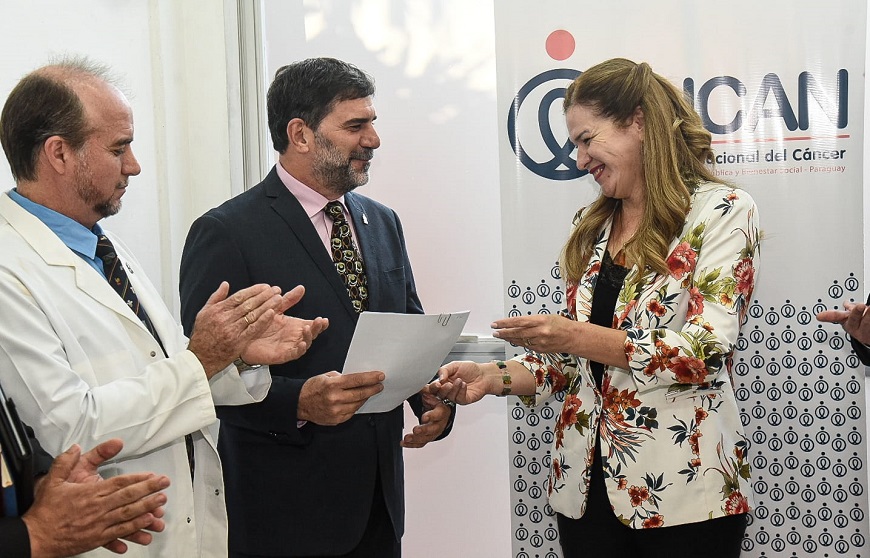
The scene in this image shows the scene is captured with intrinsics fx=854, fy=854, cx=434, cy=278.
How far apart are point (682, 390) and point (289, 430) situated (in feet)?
3.37

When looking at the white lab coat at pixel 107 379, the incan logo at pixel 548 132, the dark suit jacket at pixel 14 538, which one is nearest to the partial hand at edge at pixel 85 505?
the dark suit jacket at pixel 14 538

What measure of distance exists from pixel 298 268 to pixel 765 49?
5.70 ft

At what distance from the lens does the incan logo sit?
299 centimetres

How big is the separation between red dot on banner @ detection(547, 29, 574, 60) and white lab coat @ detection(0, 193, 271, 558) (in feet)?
5.21

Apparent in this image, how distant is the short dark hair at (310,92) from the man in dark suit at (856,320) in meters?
1.51

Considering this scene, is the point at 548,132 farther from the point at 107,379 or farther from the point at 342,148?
the point at 107,379

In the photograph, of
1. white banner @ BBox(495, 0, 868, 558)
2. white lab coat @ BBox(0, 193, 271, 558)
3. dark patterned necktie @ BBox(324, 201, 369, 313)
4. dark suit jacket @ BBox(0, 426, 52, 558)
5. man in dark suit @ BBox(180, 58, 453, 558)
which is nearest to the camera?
dark suit jacket @ BBox(0, 426, 52, 558)

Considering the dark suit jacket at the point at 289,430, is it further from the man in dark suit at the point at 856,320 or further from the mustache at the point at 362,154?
the man in dark suit at the point at 856,320

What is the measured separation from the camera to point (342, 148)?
8.16ft

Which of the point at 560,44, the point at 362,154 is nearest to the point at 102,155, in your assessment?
the point at 362,154

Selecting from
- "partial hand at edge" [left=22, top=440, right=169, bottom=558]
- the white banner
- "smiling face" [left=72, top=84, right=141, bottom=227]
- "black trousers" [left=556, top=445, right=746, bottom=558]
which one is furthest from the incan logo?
"partial hand at edge" [left=22, top=440, right=169, bottom=558]

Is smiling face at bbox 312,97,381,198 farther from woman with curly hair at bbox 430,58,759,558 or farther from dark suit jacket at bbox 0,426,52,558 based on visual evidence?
dark suit jacket at bbox 0,426,52,558

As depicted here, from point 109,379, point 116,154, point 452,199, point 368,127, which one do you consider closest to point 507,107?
point 452,199

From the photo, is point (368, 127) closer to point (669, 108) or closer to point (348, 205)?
point (348, 205)
